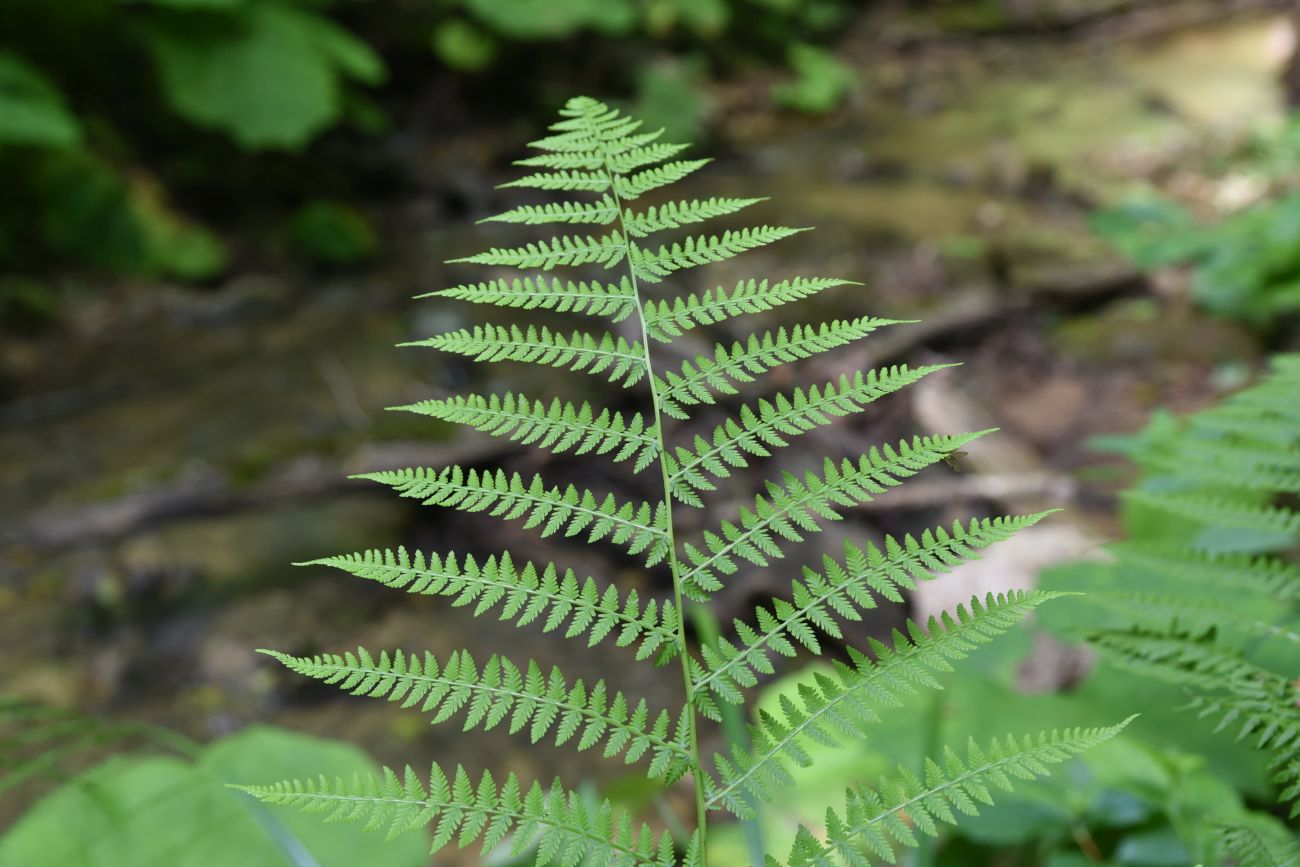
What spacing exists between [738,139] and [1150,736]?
904 cm

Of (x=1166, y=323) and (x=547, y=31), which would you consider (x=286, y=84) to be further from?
(x=1166, y=323)

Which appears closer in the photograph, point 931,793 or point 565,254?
point 931,793

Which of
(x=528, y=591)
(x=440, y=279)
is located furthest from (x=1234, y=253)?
(x=440, y=279)

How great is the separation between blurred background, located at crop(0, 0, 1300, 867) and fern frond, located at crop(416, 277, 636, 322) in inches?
12.4

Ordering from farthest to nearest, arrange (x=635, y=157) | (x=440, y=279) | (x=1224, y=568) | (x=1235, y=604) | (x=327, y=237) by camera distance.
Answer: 1. (x=327, y=237)
2. (x=440, y=279)
3. (x=1235, y=604)
4. (x=1224, y=568)
5. (x=635, y=157)

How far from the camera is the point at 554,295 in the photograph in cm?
81

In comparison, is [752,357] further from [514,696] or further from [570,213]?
[514,696]

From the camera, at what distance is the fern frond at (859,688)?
2.25ft

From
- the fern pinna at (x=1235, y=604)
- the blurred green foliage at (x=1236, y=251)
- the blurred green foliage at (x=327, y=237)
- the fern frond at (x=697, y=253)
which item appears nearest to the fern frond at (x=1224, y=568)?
the fern pinna at (x=1235, y=604)

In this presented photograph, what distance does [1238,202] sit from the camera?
627 cm

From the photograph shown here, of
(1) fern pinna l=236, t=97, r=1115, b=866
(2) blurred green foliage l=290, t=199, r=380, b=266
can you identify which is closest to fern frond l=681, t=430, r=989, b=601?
(1) fern pinna l=236, t=97, r=1115, b=866

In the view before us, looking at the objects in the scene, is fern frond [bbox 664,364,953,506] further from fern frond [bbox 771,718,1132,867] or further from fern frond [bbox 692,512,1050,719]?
fern frond [bbox 771,718,1132,867]

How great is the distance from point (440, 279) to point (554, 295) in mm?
6226

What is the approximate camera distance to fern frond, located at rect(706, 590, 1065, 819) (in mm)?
687
